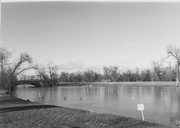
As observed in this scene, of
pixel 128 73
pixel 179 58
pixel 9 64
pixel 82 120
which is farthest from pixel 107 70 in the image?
pixel 82 120

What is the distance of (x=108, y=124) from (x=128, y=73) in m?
64.1

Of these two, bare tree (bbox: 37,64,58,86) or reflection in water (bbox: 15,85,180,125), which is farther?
bare tree (bbox: 37,64,58,86)

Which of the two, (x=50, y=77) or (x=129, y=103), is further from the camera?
(x=50, y=77)

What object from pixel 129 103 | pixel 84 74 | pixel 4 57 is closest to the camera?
pixel 129 103

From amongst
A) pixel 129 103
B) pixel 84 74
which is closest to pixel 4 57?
pixel 129 103

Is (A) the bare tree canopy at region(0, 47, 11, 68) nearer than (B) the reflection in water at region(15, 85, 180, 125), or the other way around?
(B) the reflection in water at region(15, 85, 180, 125)

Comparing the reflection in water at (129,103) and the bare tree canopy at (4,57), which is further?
the bare tree canopy at (4,57)

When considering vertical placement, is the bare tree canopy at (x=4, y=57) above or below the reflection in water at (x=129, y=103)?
above

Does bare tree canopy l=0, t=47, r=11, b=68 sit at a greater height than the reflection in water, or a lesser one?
greater

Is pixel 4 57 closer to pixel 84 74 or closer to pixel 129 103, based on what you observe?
pixel 129 103

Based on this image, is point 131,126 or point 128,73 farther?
point 128,73

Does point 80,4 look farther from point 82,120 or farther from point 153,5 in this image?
point 82,120

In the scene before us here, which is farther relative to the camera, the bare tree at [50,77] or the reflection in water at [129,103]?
the bare tree at [50,77]

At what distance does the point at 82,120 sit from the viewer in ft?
23.1
